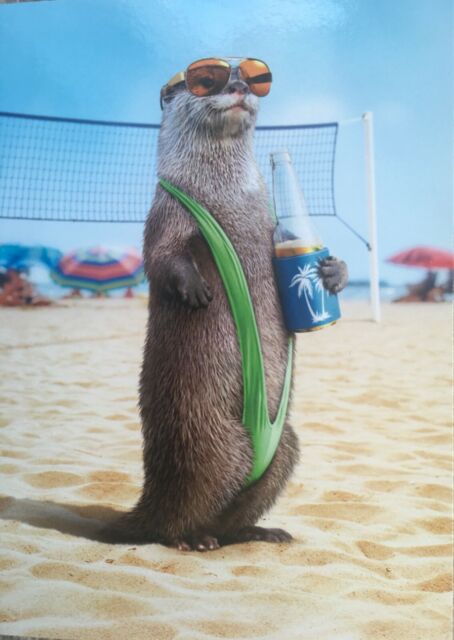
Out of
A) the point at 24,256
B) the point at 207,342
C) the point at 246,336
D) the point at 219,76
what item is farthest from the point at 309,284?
the point at 24,256

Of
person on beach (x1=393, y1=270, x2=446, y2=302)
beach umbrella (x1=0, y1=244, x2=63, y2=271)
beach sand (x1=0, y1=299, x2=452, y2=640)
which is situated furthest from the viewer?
beach umbrella (x1=0, y1=244, x2=63, y2=271)

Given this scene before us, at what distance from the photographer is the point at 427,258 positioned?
129 inches

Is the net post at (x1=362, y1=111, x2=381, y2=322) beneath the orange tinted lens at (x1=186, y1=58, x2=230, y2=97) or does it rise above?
beneath

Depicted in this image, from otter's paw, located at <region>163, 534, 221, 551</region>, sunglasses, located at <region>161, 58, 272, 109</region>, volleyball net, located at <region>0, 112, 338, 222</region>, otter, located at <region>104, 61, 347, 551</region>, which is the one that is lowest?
otter's paw, located at <region>163, 534, 221, 551</region>

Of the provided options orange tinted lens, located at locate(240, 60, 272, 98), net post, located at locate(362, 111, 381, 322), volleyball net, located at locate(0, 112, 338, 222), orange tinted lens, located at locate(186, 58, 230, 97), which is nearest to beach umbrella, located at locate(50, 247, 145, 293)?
volleyball net, located at locate(0, 112, 338, 222)

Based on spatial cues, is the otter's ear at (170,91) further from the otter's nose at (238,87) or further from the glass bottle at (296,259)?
the glass bottle at (296,259)

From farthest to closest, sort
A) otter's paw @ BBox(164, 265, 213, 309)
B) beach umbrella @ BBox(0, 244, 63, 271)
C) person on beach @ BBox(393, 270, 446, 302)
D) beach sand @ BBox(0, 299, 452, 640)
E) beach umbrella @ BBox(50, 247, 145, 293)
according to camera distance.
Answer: beach umbrella @ BBox(0, 244, 63, 271) < beach umbrella @ BBox(50, 247, 145, 293) < person on beach @ BBox(393, 270, 446, 302) < otter's paw @ BBox(164, 265, 213, 309) < beach sand @ BBox(0, 299, 452, 640)

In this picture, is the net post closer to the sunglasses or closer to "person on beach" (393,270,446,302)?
"person on beach" (393,270,446,302)

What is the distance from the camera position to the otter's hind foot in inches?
128

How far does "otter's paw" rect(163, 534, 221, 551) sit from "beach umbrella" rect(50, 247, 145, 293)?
1082 millimetres

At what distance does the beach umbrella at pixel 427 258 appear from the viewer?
3.22 m

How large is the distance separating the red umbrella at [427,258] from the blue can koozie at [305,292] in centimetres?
35

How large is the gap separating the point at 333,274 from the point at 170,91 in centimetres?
102

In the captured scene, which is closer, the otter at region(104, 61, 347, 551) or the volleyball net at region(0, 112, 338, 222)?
the otter at region(104, 61, 347, 551)
